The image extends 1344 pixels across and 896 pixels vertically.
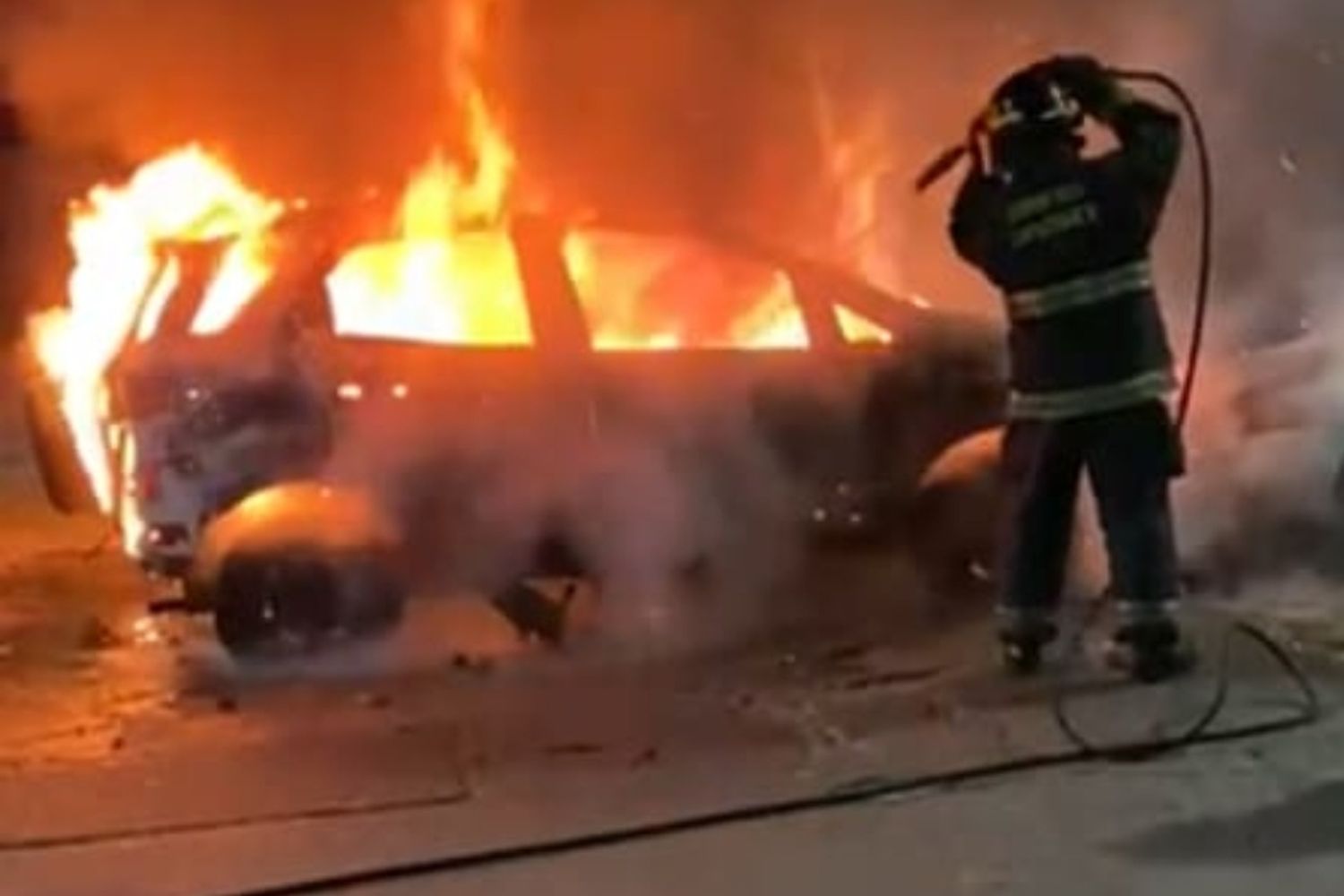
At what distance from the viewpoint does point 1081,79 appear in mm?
8430

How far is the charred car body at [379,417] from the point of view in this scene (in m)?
9.44

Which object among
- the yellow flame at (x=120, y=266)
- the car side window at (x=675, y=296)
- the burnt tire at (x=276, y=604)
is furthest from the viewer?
the yellow flame at (x=120, y=266)

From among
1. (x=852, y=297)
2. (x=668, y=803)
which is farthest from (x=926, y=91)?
(x=668, y=803)

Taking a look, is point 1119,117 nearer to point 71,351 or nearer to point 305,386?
point 305,386

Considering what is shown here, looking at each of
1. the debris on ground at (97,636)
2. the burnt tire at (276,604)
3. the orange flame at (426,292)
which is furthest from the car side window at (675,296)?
the debris on ground at (97,636)

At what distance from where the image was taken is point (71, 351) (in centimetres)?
1122

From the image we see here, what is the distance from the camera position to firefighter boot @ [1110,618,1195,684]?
27.8ft

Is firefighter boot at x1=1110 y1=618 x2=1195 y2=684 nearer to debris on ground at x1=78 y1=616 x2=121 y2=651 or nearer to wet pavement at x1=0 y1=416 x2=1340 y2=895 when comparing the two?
wet pavement at x1=0 y1=416 x2=1340 y2=895

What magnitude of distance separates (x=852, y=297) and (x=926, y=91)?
3932 millimetres

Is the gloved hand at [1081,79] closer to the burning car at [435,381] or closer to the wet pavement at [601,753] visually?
the wet pavement at [601,753]

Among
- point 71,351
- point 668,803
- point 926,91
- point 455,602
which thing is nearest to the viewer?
point 668,803

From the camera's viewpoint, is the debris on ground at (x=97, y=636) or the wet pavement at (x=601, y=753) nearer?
the wet pavement at (x=601, y=753)

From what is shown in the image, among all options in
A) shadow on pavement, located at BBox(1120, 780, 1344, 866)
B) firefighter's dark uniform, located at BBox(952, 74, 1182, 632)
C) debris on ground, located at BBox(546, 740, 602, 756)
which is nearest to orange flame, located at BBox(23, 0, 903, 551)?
firefighter's dark uniform, located at BBox(952, 74, 1182, 632)

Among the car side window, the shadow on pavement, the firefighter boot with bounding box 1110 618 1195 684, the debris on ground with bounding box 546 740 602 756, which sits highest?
the car side window
